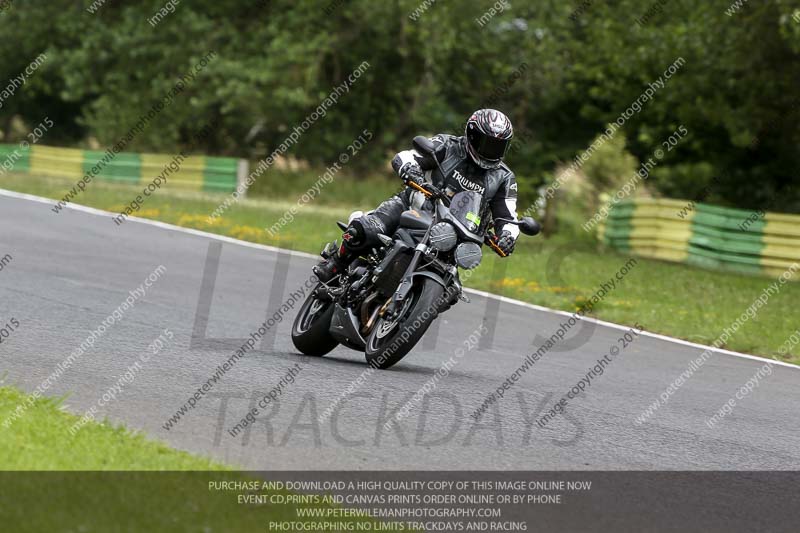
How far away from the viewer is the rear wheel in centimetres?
966

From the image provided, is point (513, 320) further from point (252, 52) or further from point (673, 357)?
point (252, 52)

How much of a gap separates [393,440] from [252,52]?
31.6 m

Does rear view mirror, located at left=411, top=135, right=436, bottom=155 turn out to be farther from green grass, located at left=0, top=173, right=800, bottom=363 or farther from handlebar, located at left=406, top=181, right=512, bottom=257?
green grass, located at left=0, top=173, right=800, bottom=363

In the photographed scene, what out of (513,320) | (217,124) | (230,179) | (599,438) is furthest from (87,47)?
(599,438)

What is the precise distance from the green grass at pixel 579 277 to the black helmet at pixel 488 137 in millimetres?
4727

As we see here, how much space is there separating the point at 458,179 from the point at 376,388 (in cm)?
193

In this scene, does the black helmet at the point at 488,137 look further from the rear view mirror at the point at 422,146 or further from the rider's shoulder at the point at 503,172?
the rear view mirror at the point at 422,146

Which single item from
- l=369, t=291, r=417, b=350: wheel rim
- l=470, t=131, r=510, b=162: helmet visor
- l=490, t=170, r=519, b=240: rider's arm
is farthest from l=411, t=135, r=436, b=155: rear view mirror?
l=369, t=291, r=417, b=350: wheel rim

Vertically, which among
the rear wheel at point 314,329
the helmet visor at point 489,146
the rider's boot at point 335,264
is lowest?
the rear wheel at point 314,329

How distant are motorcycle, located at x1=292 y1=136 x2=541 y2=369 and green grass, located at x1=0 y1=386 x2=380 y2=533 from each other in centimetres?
278


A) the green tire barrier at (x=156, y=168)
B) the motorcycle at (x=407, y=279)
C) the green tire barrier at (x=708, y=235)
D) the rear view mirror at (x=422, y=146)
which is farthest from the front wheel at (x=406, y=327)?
the green tire barrier at (x=156, y=168)

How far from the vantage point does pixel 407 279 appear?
880cm

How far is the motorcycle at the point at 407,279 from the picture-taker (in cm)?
882
